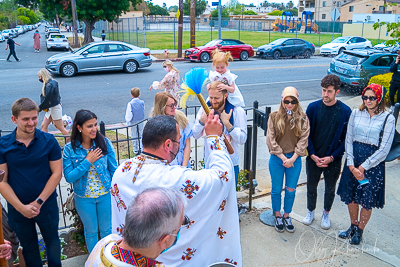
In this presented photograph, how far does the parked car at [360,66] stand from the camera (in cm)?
1328

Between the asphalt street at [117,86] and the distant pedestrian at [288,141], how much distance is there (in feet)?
20.3

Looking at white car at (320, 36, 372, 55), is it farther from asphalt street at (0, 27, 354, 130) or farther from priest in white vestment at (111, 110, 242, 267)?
priest in white vestment at (111, 110, 242, 267)

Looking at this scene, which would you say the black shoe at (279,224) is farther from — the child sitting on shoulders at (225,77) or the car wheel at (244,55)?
the car wheel at (244,55)

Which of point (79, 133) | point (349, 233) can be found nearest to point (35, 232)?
point (79, 133)

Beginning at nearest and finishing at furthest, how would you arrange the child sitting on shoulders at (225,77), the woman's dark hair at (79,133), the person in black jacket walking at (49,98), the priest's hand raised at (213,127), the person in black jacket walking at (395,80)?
the priest's hand raised at (213,127) → the woman's dark hair at (79,133) → the child sitting on shoulders at (225,77) → the person in black jacket walking at (49,98) → the person in black jacket walking at (395,80)

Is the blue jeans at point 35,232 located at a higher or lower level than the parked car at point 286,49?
lower

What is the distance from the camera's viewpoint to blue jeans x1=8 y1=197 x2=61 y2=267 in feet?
11.2

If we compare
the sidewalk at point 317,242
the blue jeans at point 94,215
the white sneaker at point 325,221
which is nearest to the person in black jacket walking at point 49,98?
the blue jeans at point 94,215

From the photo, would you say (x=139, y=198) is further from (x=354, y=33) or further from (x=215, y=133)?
(x=354, y=33)

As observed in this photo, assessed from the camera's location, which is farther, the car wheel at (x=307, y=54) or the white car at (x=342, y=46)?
the white car at (x=342, y=46)

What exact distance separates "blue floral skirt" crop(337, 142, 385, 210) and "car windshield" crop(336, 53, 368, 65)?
10.5 metres

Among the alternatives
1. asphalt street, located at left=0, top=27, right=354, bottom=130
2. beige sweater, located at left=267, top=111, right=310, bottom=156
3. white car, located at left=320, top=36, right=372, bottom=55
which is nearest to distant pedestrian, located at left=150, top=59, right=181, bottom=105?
asphalt street, located at left=0, top=27, right=354, bottom=130

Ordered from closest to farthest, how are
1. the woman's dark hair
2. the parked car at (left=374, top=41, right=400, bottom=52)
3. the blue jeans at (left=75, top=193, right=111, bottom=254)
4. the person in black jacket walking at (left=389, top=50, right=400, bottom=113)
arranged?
the woman's dark hair → the blue jeans at (left=75, top=193, right=111, bottom=254) → the person in black jacket walking at (left=389, top=50, right=400, bottom=113) → the parked car at (left=374, top=41, right=400, bottom=52)

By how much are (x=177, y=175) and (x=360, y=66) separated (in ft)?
42.1
